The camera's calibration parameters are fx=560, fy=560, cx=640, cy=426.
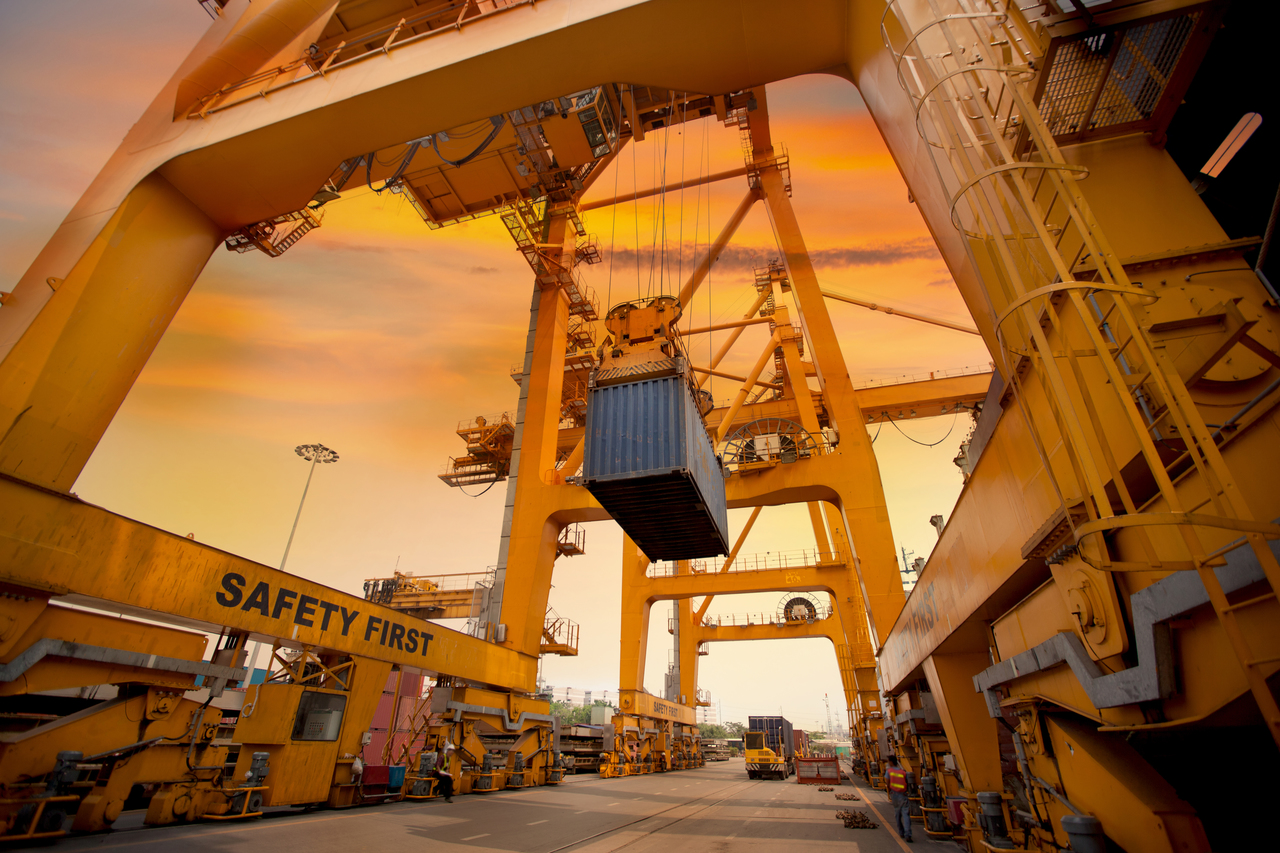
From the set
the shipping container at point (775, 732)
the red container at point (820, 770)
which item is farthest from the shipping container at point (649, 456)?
the shipping container at point (775, 732)

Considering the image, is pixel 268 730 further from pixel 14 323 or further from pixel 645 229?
pixel 645 229

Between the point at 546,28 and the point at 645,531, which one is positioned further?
the point at 645,531

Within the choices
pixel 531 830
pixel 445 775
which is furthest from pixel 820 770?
pixel 531 830

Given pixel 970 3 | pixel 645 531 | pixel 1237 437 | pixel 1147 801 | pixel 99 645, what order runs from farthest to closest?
pixel 645 531
pixel 99 645
pixel 970 3
pixel 1147 801
pixel 1237 437

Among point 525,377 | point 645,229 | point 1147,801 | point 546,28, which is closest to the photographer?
point 1147,801

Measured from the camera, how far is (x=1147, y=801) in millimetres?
2791

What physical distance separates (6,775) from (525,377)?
41.9 feet

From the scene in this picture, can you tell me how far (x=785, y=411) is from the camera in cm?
1989

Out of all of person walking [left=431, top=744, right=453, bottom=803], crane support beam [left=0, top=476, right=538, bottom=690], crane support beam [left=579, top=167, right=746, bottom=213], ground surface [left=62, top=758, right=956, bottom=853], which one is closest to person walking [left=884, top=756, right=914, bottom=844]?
ground surface [left=62, top=758, right=956, bottom=853]

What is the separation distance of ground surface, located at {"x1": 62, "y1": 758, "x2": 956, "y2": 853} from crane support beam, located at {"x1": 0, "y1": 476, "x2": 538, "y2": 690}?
2.52 meters

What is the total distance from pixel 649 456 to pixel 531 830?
581 cm

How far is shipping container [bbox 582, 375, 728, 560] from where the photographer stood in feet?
31.2

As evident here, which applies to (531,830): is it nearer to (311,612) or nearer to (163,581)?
(311,612)

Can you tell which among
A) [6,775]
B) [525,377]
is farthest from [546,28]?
[6,775]
